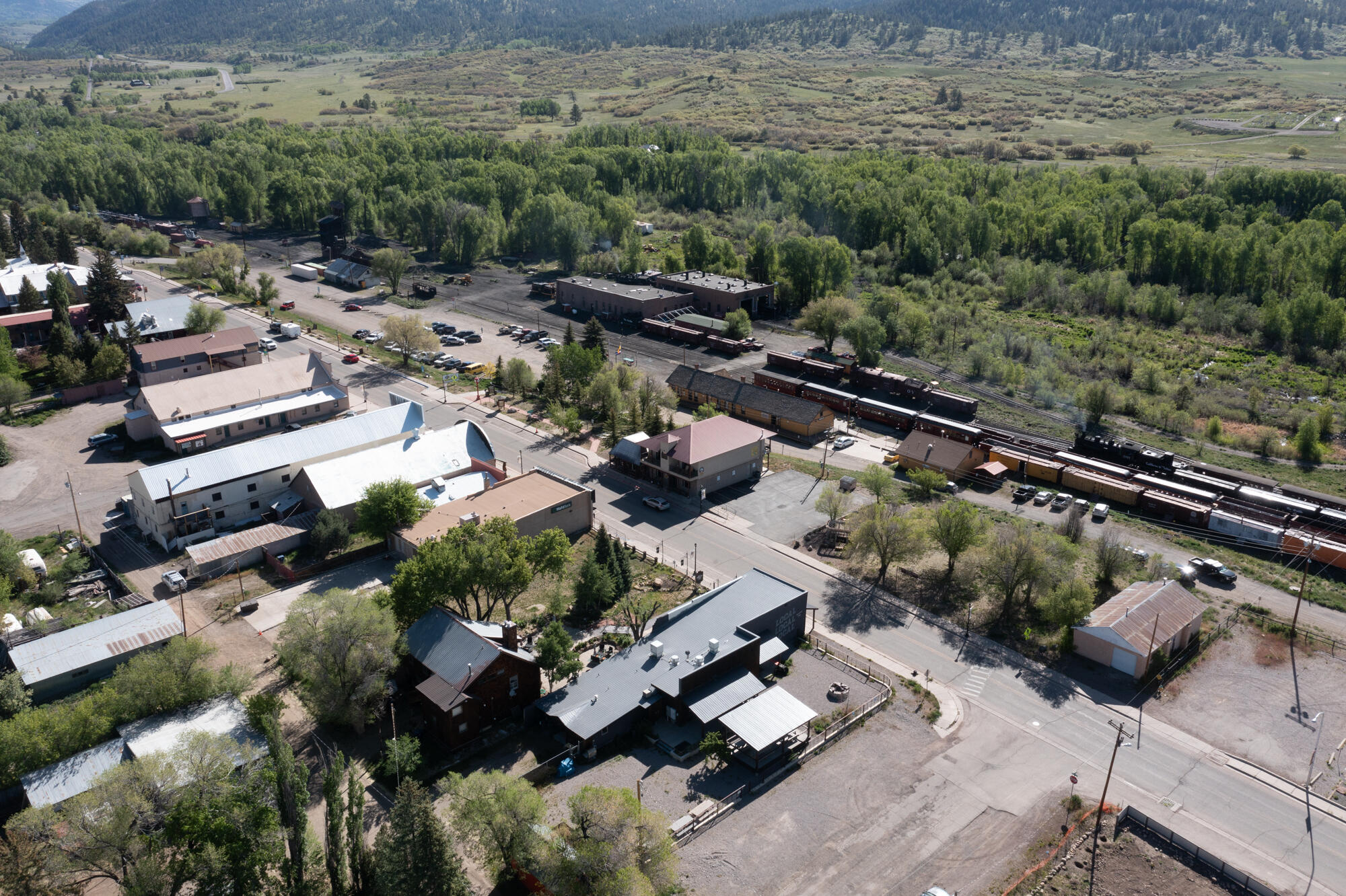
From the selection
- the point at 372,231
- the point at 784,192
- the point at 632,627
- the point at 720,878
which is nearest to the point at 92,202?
the point at 372,231

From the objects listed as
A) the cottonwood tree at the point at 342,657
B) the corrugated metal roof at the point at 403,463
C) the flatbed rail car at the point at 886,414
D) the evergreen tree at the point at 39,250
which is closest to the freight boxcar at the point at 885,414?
the flatbed rail car at the point at 886,414

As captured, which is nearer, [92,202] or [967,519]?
[967,519]

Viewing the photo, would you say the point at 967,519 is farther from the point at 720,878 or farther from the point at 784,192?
the point at 784,192

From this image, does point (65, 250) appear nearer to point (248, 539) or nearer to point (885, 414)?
point (248, 539)

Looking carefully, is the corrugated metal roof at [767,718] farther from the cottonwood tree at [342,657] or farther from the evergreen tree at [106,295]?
the evergreen tree at [106,295]

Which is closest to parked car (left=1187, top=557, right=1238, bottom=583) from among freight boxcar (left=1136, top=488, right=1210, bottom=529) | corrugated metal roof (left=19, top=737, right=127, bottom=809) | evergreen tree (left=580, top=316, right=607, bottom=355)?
freight boxcar (left=1136, top=488, right=1210, bottom=529)

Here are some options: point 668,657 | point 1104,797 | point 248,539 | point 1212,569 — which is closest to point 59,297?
point 248,539

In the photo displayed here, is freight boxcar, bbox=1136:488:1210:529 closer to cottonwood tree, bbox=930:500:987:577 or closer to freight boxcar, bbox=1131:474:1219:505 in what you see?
freight boxcar, bbox=1131:474:1219:505
